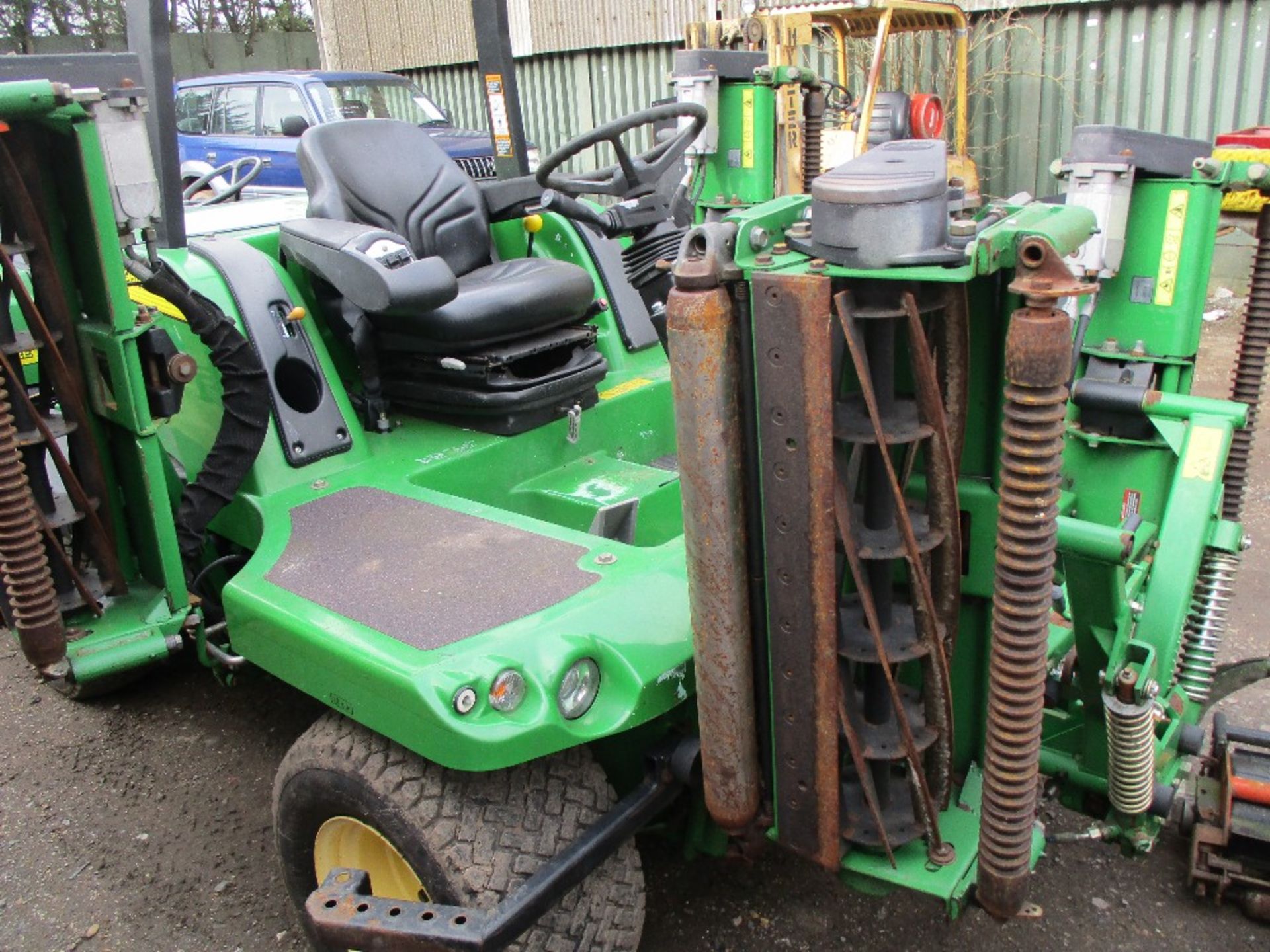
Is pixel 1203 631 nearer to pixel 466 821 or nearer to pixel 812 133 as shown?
pixel 466 821

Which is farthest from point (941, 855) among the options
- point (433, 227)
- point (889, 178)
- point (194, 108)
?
point (194, 108)

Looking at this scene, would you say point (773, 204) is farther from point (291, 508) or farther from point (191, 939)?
point (191, 939)

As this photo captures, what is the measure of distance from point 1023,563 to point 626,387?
2.00m

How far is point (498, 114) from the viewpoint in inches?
145

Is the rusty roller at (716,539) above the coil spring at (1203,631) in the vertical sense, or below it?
above

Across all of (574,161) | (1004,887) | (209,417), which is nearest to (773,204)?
(1004,887)

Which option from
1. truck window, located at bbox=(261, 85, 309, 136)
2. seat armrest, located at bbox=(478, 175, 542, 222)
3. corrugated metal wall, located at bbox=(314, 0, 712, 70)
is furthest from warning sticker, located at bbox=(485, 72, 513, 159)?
truck window, located at bbox=(261, 85, 309, 136)

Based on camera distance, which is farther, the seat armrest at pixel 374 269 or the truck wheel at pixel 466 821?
the seat armrest at pixel 374 269

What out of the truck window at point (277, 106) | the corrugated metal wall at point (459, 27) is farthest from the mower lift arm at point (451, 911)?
the truck window at point (277, 106)

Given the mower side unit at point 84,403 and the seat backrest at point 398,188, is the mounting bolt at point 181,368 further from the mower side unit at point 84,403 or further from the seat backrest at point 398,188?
the seat backrest at point 398,188

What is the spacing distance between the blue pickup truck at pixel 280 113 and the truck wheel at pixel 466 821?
24.8ft

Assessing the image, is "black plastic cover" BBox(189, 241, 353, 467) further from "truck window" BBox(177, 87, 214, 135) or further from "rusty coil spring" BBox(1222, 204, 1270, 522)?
"truck window" BBox(177, 87, 214, 135)

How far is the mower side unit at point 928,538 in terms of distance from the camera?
4.86 feet

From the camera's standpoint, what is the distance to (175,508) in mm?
2762
